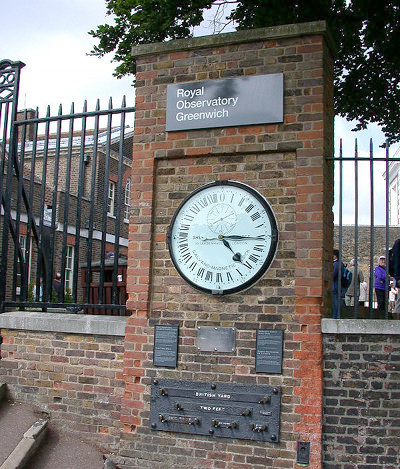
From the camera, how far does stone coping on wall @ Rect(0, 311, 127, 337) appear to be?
548 centimetres

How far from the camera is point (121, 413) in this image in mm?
5234

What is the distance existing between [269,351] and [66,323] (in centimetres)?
204

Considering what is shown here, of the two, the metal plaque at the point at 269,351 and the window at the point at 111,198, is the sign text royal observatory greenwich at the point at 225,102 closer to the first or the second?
the metal plaque at the point at 269,351

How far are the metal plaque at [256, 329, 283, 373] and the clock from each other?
1.44 feet

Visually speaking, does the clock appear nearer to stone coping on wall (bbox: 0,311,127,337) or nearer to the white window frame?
stone coping on wall (bbox: 0,311,127,337)

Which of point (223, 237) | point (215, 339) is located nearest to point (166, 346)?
point (215, 339)

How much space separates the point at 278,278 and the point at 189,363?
3.46 ft

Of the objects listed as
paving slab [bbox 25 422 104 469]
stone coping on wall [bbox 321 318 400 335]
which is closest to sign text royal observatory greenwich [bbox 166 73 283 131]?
stone coping on wall [bbox 321 318 400 335]

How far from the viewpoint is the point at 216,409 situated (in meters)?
4.91

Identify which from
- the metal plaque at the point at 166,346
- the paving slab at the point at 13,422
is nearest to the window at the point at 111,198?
the paving slab at the point at 13,422

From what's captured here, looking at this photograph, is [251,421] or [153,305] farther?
[153,305]

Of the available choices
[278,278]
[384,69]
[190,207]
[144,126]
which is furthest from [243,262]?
[384,69]

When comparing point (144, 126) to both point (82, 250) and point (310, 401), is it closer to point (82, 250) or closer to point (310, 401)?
point (310, 401)

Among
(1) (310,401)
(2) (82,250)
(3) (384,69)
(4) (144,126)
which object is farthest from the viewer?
(2) (82,250)
